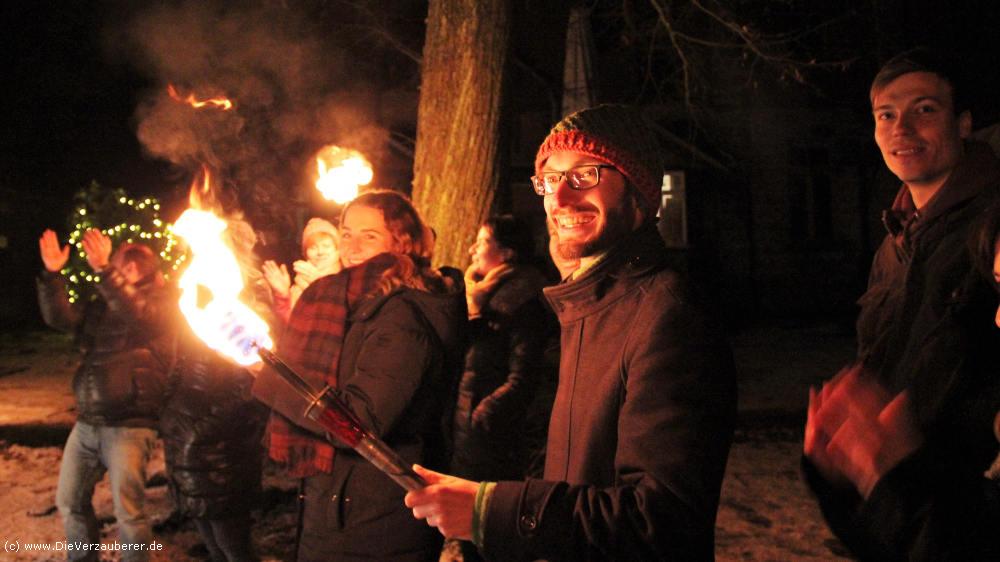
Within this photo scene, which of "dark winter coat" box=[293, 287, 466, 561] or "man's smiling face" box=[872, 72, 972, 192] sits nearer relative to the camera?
"man's smiling face" box=[872, 72, 972, 192]

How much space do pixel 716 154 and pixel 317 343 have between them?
666 inches

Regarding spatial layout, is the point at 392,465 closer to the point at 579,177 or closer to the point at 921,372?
the point at 579,177

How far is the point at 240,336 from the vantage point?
3.01 m

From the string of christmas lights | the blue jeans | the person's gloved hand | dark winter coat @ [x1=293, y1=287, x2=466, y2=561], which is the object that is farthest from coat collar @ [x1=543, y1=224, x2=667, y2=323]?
the string of christmas lights

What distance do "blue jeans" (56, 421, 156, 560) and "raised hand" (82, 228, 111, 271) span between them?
105 cm

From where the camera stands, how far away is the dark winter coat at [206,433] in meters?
4.32

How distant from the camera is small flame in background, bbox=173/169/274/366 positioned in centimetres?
303

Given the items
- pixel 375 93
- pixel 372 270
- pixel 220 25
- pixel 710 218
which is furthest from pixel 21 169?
pixel 372 270

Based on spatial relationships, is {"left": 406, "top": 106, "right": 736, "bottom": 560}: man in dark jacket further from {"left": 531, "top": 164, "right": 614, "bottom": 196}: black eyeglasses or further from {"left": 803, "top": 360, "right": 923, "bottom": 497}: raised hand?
{"left": 803, "top": 360, "right": 923, "bottom": 497}: raised hand

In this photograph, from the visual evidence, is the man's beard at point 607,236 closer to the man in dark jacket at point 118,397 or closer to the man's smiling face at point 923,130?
the man's smiling face at point 923,130

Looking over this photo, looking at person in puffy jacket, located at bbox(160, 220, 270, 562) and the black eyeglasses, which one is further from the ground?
the black eyeglasses

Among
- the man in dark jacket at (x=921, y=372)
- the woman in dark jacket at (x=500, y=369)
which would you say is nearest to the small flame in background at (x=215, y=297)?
the woman in dark jacket at (x=500, y=369)

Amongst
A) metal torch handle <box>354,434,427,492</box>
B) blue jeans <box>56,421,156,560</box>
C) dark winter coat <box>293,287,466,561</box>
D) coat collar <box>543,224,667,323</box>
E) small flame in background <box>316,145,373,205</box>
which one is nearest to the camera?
metal torch handle <box>354,434,427,492</box>

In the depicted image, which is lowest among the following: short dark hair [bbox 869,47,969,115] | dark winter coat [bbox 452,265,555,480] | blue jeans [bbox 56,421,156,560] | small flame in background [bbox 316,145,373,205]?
blue jeans [bbox 56,421,156,560]
